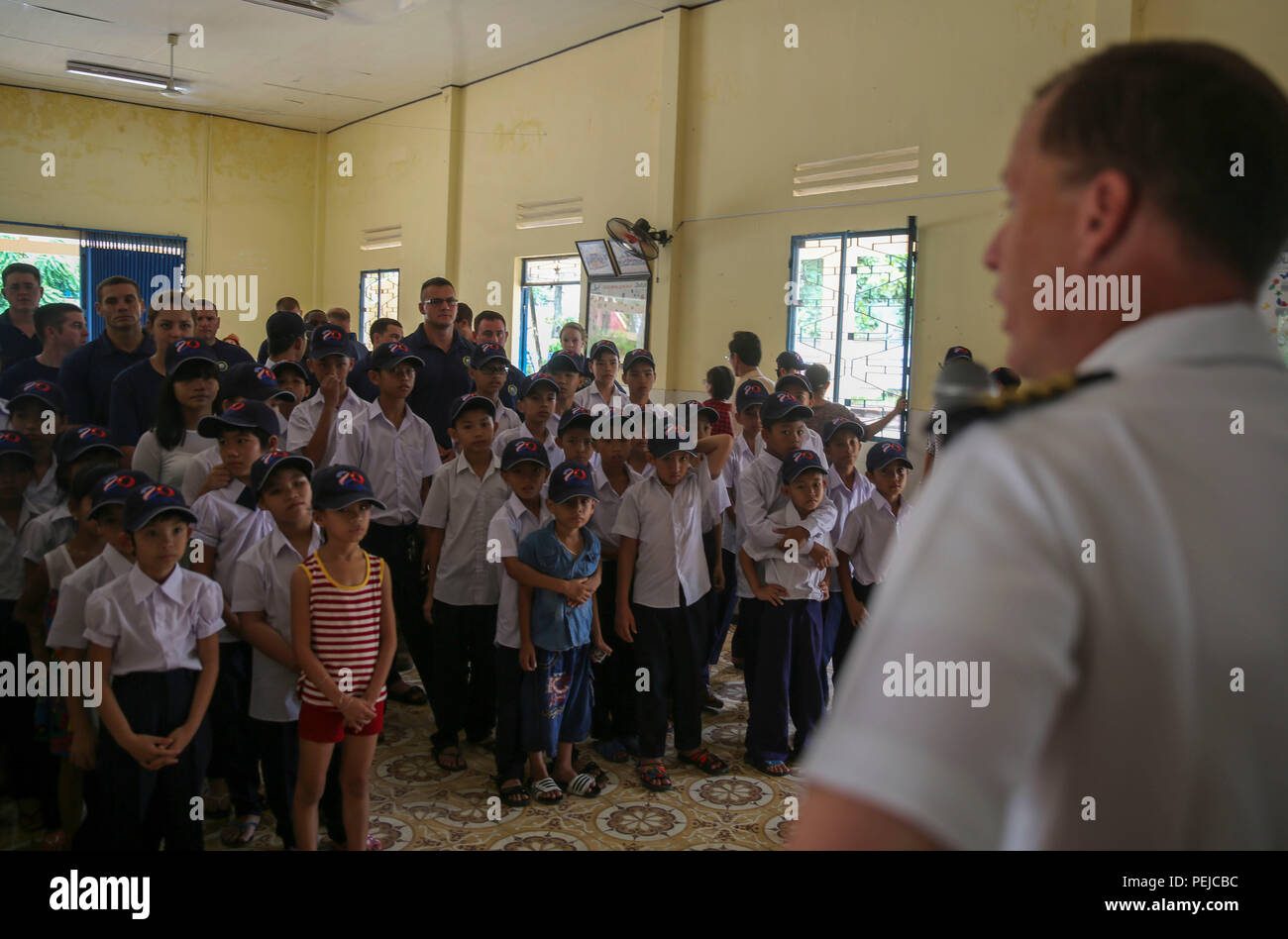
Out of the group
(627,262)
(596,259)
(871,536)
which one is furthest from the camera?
(596,259)

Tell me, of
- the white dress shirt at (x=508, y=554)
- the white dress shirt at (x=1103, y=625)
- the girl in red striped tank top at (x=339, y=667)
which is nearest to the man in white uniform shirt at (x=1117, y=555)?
the white dress shirt at (x=1103, y=625)

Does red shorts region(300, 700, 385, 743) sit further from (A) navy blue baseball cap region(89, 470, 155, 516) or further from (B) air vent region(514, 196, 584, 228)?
(B) air vent region(514, 196, 584, 228)

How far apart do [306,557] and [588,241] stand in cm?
641

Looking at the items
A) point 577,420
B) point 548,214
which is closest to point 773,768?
point 577,420

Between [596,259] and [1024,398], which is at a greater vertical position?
[596,259]

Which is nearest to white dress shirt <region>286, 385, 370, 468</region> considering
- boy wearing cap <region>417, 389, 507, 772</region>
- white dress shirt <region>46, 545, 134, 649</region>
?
boy wearing cap <region>417, 389, 507, 772</region>

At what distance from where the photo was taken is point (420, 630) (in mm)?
3693

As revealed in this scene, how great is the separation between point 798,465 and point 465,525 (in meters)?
1.32

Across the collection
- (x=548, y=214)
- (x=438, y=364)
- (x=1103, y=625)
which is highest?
(x=548, y=214)

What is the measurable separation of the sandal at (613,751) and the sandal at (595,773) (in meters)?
0.18

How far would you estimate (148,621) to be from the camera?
2.23 metres

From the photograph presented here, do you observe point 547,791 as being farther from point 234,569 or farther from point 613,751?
point 234,569

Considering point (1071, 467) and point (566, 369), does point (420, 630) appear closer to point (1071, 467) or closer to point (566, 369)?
point (566, 369)
